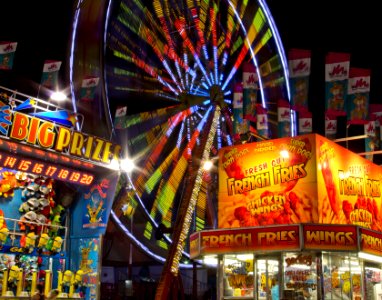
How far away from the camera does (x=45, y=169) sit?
14070 millimetres

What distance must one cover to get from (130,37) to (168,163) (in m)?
4.74

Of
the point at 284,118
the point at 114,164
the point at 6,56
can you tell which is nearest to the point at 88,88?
the point at 6,56

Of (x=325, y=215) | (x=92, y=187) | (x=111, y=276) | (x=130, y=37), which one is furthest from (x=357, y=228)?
(x=111, y=276)

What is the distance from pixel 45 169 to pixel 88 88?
17.7ft

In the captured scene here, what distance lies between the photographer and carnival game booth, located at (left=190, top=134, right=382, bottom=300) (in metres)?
12.0

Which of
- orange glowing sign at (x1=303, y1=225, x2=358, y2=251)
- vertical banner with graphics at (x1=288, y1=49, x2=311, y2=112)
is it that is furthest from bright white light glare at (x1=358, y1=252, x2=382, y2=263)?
vertical banner with graphics at (x1=288, y1=49, x2=311, y2=112)

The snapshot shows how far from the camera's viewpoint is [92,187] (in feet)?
50.9

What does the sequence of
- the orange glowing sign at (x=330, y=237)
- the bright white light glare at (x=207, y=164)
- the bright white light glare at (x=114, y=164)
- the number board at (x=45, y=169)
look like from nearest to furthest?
1. the orange glowing sign at (x=330, y=237)
2. the number board at (x=45, y=169)
3. the bright white light glare at (x=114, y=164)
4. the bright white light glare at (x=207, y=164)

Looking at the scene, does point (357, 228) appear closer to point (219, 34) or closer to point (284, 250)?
point (284, 250)

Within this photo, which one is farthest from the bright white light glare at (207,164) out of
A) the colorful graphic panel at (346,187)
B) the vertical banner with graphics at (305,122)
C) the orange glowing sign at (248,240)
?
the vertical banner with graphics at (305,122)

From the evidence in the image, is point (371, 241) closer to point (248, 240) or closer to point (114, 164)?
point (248, 240)

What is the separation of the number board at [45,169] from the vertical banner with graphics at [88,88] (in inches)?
170

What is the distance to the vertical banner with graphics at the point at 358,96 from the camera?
18016 mm

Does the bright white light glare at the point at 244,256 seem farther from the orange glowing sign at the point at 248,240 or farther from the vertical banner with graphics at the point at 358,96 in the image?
the vertical banner with graphics at the point at 358,96
